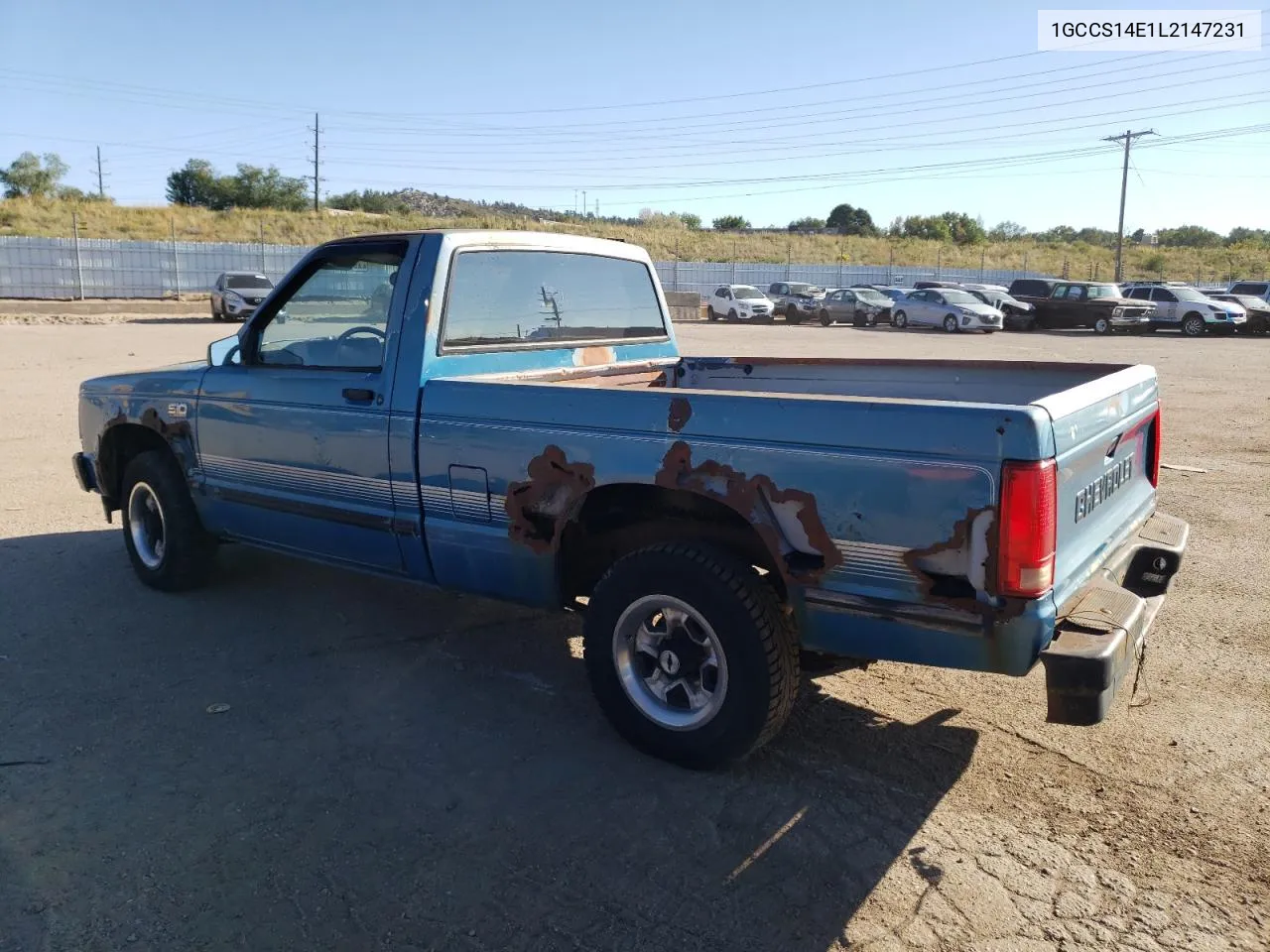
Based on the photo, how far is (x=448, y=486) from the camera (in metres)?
4.15

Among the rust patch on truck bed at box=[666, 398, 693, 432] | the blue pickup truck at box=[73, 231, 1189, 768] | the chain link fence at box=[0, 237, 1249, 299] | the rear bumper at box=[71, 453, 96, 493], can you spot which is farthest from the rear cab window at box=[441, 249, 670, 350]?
the chain link fence at box=[0, 237, 1249, 299]

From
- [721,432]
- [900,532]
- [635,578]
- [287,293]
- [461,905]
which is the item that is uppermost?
[287,293]

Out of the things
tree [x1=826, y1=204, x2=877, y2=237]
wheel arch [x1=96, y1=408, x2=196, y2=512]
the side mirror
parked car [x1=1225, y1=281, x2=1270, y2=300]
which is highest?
tree [x1=826, y1=204, x2=877, y2=237]

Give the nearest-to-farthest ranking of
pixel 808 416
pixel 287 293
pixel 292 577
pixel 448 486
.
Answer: pixel 808 416, pixel 448 486, pixel 287 293, pixel 292 577

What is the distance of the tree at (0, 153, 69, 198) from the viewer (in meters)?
74.1

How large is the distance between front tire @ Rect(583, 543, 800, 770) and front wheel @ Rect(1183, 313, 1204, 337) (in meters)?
32.9

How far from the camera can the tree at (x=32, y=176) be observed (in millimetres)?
74125

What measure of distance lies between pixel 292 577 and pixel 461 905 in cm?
355

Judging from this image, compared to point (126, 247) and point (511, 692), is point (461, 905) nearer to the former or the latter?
point (511, 692)

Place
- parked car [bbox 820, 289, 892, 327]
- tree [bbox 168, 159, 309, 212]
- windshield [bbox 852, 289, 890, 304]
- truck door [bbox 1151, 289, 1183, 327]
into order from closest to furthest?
truck door [bbox 1151, 289, 1183, 327] < parked car [bbox 820, 289, 892, 327] < windshield [bbox 852, 289, 890, 304] < tree [bbox 168, 159, 309, 212]

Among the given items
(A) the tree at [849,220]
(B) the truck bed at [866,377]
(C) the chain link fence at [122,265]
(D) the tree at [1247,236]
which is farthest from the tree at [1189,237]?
(B) the truck bed at [866,377]

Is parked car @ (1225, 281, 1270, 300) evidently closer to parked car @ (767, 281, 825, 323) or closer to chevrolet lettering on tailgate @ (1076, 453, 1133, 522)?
parked car @ (767, 281, 825, 323)

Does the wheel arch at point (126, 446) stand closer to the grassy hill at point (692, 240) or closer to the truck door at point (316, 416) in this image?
the truck door at point (316, 416)

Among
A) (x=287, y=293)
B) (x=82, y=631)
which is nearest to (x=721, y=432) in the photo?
(x=287, y=293)
